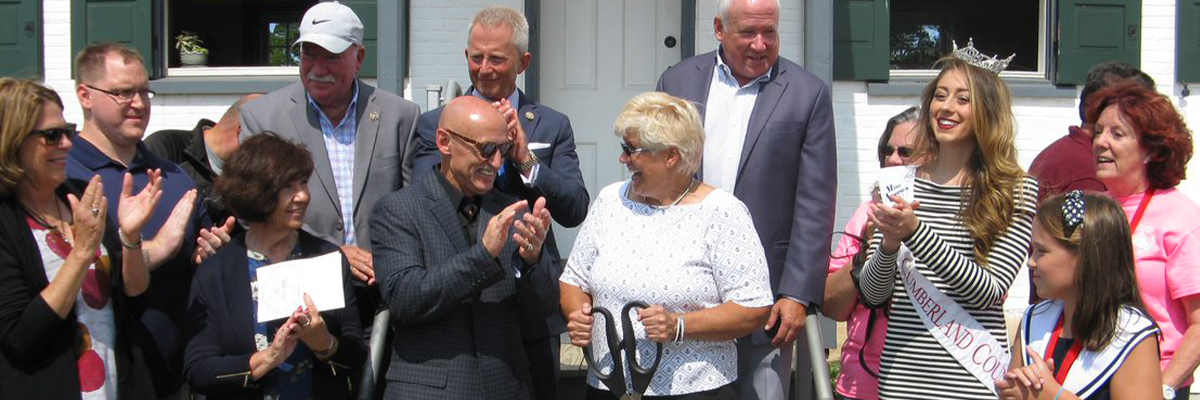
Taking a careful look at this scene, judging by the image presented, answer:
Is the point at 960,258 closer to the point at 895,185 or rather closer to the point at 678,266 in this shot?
the point at 895,185

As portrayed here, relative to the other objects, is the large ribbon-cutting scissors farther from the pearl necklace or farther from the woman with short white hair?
the pearl necklace

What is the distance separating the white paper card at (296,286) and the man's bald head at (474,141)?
0.49 metres

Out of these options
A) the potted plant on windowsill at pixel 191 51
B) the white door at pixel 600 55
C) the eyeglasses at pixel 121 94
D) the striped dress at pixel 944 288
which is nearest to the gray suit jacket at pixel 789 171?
the striped dress at pixel 944 288

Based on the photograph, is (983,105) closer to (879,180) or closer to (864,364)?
(879,180)

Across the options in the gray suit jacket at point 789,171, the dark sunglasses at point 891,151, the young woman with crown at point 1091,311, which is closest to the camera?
the young woman with crown at point 1091,311

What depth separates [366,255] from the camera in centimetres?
383

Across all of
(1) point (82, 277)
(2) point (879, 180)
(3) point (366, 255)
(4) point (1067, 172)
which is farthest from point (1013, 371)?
(1) point (82, 277)

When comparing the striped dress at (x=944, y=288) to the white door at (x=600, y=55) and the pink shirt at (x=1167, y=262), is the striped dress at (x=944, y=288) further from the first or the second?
the white door at (x=600, y=55)

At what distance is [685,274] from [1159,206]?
5.28ft

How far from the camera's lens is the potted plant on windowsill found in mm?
7480

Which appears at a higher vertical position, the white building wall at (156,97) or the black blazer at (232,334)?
the white building wall at (156,97)

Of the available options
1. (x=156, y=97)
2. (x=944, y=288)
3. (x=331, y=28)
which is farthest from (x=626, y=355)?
(x=156, y=97)

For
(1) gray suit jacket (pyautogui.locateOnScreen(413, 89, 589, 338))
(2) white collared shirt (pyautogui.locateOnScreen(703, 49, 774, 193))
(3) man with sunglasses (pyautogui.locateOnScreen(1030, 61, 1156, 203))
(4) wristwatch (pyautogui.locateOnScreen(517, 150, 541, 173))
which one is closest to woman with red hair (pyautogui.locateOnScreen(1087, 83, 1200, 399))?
(3) man with sunglasses (pyautogui.locateOnScreen(1030, 61, 1156, 203))

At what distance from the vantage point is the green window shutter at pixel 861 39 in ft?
23.3
